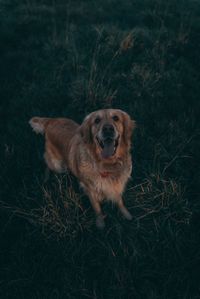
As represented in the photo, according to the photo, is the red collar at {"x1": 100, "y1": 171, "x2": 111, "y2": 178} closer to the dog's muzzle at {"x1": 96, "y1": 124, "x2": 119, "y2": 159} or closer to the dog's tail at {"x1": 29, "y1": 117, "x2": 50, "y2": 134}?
the dog's muzzle at {"x1": 96, "y1": 124, "x2": 119, "y2": 159}

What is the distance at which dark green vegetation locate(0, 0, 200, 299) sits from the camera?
289 cm

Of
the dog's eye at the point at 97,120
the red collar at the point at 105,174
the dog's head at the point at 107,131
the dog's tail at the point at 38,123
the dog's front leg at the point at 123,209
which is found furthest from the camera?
the dog's tail at the point at 38,123

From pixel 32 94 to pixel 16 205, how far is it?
1.86 meters

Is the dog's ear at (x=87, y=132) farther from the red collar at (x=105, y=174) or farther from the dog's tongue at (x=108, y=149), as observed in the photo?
the red collar at (x=105, y=174)

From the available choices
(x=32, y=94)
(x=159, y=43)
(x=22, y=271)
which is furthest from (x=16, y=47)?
(x=22, y=271)

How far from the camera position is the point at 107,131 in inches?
117

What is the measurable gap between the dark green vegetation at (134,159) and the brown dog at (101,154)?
0.18 meters

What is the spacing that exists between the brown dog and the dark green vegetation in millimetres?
178

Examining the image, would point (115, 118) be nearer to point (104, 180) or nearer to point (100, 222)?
point (104, 180)

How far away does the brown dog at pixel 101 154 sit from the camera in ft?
10.1

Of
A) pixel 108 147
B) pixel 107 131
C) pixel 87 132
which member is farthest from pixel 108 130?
pixel 87 132

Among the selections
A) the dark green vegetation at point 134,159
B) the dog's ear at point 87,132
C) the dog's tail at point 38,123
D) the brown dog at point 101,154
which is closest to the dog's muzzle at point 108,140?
the brown dog at point 101,154

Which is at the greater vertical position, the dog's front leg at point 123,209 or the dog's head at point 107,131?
the dog's head at point 107,131

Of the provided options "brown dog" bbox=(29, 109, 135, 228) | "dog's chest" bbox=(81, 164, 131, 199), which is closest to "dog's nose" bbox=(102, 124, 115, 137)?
"brown dog" bbox=(29, 109, 135, 228)
